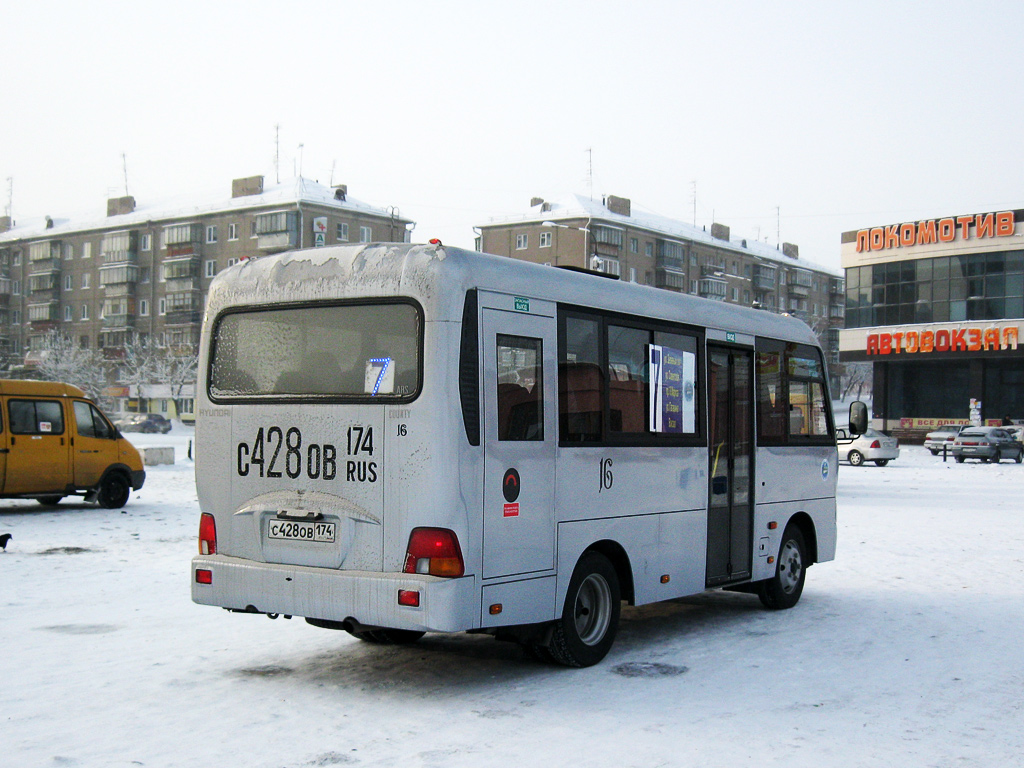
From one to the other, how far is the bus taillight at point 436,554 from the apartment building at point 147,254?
81741 mm

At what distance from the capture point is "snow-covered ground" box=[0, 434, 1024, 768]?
19.1ft

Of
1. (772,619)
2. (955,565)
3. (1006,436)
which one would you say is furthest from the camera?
(1006,436)

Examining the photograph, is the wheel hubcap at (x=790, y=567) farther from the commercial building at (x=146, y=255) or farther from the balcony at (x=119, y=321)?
the balcony at (x=119, y=321)

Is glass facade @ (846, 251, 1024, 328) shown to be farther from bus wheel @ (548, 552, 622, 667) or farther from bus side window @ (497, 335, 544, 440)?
bus side window @ (497, 335, 544, 440)

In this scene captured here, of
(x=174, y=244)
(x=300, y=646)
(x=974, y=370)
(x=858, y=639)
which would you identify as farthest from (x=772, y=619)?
(x=174, y=244)

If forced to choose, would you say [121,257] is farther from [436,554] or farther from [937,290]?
[436,554]

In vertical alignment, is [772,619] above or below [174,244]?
below

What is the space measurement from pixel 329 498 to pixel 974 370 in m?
63.0

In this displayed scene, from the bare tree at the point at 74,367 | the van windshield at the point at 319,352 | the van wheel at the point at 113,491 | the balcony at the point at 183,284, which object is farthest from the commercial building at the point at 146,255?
the van windshield at the point at 319,352

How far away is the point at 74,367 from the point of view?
87375 mm

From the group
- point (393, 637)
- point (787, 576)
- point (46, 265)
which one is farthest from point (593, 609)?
point (46, 265)

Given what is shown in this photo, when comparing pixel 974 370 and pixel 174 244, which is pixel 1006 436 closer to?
pixel 974 370

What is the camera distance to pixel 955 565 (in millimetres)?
13820

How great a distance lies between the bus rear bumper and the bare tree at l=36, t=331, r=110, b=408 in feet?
270
